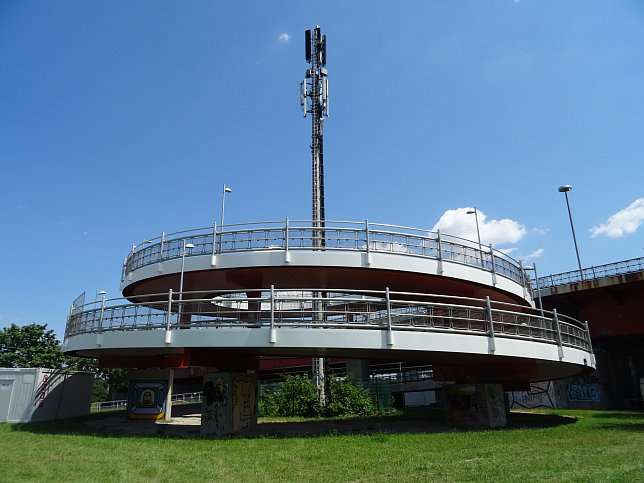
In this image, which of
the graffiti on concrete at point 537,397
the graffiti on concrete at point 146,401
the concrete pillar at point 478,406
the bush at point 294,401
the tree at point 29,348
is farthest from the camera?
the tree at point 29,348

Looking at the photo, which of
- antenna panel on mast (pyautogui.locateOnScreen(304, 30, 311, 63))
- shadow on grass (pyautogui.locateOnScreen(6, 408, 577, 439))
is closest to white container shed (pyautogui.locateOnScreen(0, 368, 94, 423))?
shadow on grass (pyautogui.locateOnScreen(6, 408, 577, 439))

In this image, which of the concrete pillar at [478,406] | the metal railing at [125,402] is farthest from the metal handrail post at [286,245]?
the metal railing at [125,402]

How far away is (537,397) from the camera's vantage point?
127 feet

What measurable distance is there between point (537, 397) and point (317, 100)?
110ft

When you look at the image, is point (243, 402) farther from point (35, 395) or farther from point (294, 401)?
point (35, 395)

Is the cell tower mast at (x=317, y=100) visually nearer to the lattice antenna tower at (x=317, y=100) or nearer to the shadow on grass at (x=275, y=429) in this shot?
the lattice antenna tower at (x=317, y=100)

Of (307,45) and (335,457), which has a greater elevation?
(307,45)

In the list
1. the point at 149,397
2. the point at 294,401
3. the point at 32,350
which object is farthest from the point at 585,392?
the point at 32,350

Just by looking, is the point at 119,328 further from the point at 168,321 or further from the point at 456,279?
the point at 456,279

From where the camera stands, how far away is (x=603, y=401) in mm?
34219

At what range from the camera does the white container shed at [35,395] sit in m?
22.5

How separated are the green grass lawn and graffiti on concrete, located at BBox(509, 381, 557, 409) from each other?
73.6 feet

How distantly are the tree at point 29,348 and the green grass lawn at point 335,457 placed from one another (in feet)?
133

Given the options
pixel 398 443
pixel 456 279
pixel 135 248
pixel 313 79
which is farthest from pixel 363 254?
pixel 313 79
